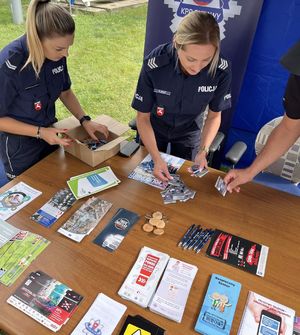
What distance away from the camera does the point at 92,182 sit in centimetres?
155

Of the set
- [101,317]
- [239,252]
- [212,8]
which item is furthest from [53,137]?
[212,8]

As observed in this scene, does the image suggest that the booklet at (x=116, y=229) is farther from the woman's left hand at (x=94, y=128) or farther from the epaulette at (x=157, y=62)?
the epaulette at (x=157, y=62)

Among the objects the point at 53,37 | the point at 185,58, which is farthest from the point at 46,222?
the point at 185,58

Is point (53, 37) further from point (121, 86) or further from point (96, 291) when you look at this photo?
point (121, 86)

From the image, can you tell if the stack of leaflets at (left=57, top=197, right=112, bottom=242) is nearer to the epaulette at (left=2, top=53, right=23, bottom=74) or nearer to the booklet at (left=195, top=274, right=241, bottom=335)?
the booklet at (left=195, top=274, right=241, bottom=335)

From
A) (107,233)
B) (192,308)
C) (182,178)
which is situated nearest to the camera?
(192,308)

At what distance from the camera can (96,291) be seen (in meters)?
1.09

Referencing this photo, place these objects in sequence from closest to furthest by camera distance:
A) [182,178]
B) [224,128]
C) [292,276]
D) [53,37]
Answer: [292,276]
[53,37]
[182,178]
[224,128]

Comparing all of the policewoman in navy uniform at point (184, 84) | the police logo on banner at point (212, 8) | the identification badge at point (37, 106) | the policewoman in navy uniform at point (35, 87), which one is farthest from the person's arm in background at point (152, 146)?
the police logo on banner at point (212, 8)

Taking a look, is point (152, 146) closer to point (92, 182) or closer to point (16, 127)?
point (92, 182)

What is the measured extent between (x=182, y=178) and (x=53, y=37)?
911mm

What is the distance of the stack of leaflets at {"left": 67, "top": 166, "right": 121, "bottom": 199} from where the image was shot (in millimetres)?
1492

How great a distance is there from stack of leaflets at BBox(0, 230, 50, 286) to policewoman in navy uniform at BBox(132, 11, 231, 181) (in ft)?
2.15

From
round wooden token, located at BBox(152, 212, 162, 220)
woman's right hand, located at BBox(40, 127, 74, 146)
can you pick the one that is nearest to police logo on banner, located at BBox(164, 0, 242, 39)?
woman's right hand, located at BBox(40, 127, 74, 146)
